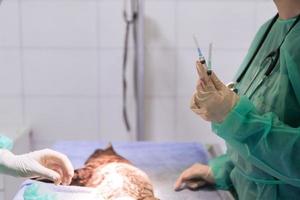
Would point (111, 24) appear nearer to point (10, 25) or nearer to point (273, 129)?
point (10, 25)

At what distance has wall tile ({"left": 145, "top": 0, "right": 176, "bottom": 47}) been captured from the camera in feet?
7.66

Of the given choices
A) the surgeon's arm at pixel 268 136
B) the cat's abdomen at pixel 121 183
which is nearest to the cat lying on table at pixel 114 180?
the cat's abdomen at pixel 121 183

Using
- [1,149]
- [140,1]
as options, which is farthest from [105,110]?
[1,149]

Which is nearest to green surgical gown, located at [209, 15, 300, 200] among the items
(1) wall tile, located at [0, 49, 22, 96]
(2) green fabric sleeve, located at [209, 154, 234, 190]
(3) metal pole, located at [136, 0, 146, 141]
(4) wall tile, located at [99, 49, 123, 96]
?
(2) green fabric sleeve, located at [209, 154, 234, 190]

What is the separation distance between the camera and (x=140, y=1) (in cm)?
223

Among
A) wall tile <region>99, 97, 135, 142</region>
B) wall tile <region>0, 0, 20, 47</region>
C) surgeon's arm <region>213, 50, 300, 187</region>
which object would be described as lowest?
wall tile <region>99, 97, 135, 142</region>

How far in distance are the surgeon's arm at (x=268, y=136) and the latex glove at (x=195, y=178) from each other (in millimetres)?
509

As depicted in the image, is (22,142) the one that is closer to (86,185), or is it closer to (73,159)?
(73,159)

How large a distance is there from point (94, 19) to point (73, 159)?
2.86ft

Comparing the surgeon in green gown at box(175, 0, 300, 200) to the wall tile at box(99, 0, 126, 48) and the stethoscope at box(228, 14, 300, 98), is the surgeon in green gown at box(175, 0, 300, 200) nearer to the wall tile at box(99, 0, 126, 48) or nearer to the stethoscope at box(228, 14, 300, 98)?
the stethoscope at box(228, 14, 300, 98)

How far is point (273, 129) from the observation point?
1.07 meters

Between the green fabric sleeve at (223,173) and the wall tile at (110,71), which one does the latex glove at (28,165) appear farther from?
the wall tile at (110,71)

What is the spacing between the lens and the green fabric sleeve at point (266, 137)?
1.06 meters

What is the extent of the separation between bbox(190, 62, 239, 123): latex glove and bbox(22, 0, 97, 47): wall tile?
1347 mm
